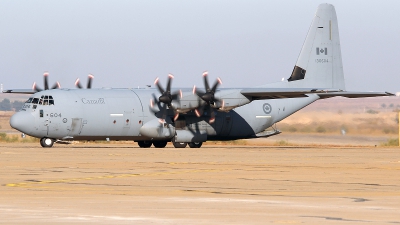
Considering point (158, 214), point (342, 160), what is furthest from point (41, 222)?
point (342, 160)

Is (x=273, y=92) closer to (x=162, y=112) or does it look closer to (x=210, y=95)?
(x=210, y=95)

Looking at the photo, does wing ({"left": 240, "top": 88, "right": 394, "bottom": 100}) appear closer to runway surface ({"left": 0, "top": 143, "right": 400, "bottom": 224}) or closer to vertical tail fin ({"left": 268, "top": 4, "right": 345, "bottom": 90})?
vertical tail fin ({"left": 268, "top": 4, "right": 345, "bottom": 90})

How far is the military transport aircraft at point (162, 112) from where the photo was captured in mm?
47188

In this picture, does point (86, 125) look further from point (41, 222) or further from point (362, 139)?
point (41, 222)

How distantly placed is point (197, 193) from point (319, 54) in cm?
3920

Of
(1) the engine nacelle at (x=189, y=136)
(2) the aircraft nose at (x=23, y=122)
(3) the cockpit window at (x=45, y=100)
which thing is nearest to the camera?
(2) the aircraft nose at (x=23, y=122)

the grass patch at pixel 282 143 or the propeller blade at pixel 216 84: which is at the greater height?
the propeller blade at pixel 216 84

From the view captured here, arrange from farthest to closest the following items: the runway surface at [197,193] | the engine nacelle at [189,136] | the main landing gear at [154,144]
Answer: the main landing gear at [154,144]
the engine nacelle at [189,136]
the runway surface at [197,193]

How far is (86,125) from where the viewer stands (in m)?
47.8

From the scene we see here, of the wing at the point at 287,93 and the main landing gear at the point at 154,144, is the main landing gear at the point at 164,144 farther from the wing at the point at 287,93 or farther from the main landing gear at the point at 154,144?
the wing at the point at 287,93

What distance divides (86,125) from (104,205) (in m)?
32.3

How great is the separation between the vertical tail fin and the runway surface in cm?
2514

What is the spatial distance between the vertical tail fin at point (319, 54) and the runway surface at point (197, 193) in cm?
2514

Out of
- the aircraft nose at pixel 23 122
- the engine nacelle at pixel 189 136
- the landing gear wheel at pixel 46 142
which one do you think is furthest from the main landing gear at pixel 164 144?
the aircraft nose at pixel 23 122
